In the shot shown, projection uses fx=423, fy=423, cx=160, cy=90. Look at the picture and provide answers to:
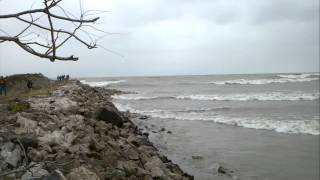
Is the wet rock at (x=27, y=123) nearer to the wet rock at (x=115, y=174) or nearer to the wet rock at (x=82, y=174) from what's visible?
the wet rock at (x=115, y=174)

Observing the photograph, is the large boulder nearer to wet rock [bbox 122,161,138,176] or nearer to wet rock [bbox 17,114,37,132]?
wet rock [bbox 17,114,37,132]

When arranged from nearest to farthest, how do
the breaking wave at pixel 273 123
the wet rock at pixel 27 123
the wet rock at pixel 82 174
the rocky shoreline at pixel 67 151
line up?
1. the wet rock at pixel 82 174
2. the rocky shoreline at pixel 67 151
3. the wet rock at pixel 27 123
4. the breaking wave at pixel 273 123

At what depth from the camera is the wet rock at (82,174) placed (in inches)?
240

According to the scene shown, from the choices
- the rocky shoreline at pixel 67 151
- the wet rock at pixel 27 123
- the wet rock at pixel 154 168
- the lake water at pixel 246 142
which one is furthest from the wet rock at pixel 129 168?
the lake water at pixel 246 142

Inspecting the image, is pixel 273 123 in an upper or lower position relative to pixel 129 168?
lower

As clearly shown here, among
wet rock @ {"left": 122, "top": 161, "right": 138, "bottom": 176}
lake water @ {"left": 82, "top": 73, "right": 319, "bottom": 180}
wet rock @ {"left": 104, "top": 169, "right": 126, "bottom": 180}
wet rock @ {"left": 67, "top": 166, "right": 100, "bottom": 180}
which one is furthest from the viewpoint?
lake water @ {"left": 82, "top": 73, "right": 319, "bottom": 180}

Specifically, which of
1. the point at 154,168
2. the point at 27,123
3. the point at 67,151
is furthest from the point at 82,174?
the point at 27,123

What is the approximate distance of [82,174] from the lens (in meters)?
6.21

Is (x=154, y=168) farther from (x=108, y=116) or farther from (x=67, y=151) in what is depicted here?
(x=108, y=116)

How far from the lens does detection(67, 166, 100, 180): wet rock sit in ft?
20.0

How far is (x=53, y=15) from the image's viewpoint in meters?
2.20

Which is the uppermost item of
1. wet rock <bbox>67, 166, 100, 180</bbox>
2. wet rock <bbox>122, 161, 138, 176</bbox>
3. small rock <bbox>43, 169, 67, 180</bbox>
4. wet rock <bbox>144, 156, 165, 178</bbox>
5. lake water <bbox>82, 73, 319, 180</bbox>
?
small rock <bbox>43, 169, 67, 180</bbox>

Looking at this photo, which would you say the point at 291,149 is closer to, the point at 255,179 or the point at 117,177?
the point at 255,179

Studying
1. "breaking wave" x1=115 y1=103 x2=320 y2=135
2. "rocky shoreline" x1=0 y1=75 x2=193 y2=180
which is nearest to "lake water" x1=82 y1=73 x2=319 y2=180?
"breaking wave" x1=115 y1=103 x2=320 y2=135
